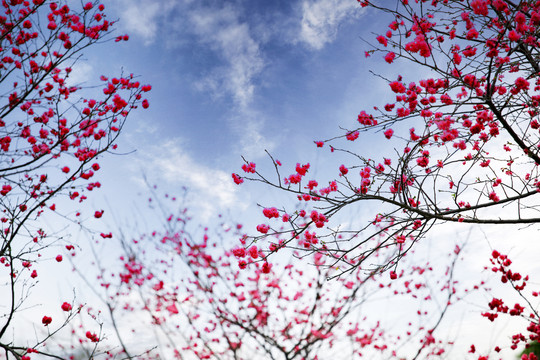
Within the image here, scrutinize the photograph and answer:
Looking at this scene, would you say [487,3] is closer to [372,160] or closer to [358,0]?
[358,0]

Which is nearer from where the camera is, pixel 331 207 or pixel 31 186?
pixel 331 207

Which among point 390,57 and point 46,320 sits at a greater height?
point 390,57

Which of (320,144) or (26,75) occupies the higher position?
(26,75)

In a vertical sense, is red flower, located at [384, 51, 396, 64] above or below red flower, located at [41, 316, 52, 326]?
above

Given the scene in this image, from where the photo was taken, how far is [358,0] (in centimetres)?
484

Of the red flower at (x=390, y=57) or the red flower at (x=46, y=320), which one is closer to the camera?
the red flower at (x=46, y=320)

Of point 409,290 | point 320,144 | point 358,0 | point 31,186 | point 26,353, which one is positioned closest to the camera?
point 26,353

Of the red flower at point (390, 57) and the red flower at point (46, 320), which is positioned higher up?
the red flower at point (390, 57)

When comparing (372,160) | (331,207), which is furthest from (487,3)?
(331,207)

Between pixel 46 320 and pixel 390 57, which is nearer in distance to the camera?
pixel 46 320

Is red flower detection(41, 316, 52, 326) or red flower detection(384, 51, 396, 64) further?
red flower detection(384, 51, 396, 64)

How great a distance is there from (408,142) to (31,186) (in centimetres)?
561

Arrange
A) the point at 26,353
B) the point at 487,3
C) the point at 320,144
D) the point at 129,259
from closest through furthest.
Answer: the point at 26,353 → the point at 487,3 → the point at 320,144 → the point at 129,259

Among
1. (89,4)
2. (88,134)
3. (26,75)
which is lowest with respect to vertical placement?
(88,134)
